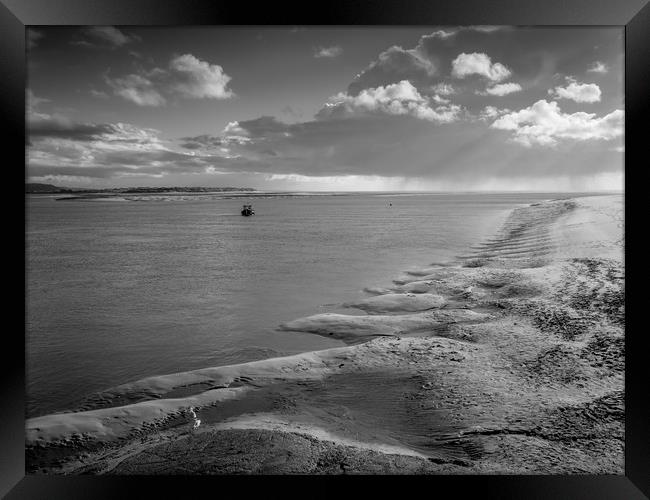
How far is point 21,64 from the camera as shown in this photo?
246 cm

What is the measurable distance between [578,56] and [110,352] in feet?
12.2

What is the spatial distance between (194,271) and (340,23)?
2585 millimetres

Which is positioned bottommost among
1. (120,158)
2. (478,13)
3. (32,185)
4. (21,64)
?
(32,185)

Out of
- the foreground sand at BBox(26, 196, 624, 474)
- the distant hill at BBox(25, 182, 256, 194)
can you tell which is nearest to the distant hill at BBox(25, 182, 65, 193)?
the distant hill at BBox(25, 182, 256, 194)

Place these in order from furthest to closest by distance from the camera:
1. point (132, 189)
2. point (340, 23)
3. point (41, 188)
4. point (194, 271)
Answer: point (194, 271) < point (132, 189) < point (41, 188) < point (340, 23)

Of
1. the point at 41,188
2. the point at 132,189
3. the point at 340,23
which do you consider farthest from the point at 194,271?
the point at 340,23

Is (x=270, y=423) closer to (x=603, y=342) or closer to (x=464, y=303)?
(x=464, y=303)

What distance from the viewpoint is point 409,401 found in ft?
9.10

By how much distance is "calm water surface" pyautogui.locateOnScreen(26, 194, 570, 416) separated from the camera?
317cm

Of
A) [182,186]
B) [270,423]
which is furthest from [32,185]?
[270,423]

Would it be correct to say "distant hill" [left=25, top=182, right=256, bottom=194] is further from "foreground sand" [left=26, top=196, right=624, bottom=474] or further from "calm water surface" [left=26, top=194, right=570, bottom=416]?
"foreground sand" [left=26, top=196, right=624, bottom=474]

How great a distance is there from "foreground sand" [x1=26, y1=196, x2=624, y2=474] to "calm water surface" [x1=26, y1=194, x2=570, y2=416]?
265 millimetres

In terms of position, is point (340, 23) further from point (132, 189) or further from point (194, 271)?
point (194, 271)

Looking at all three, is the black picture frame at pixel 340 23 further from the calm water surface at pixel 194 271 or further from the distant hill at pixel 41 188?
the calm water surface at pixel 194 271
